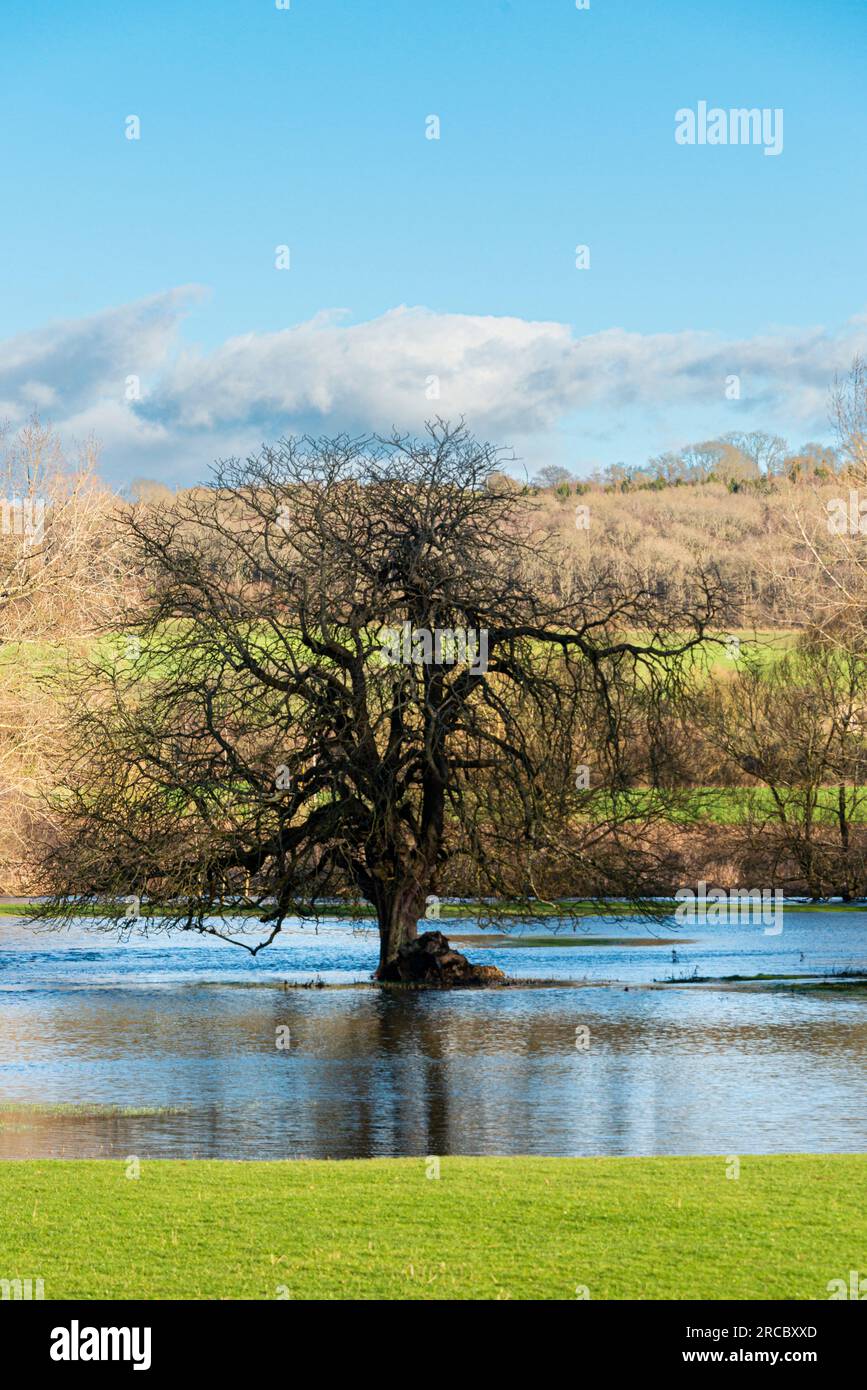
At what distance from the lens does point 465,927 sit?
47031 mm

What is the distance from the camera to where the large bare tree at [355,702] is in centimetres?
2941

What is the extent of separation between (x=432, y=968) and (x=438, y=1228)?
19557mm

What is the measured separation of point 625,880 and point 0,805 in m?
21.4

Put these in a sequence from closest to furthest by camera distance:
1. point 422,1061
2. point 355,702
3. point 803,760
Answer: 1. point 422,1061
2. point 355,702
3. point 803,760

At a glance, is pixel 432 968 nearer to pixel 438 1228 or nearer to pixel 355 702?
pixel 355 702

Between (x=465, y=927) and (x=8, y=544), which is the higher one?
(x=8, y=544)

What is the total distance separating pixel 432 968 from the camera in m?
30.9

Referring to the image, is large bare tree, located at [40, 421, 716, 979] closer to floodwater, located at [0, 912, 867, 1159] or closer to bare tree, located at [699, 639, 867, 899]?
floodwater, located at [0, 912, 867, 1159]

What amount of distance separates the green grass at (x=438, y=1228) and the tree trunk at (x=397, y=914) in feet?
56.4

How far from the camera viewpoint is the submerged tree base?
30891 mm

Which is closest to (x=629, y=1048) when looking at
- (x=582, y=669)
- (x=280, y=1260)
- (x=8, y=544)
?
(x=582, y=669)

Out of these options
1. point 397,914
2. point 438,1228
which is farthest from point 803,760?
point 438,1228

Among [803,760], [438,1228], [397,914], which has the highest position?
[803,760]

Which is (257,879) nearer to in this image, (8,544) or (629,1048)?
(629,1048)
